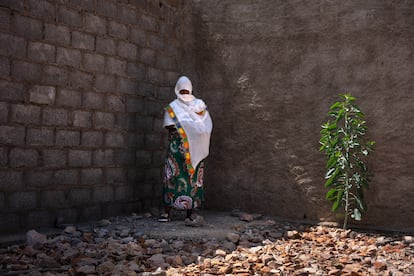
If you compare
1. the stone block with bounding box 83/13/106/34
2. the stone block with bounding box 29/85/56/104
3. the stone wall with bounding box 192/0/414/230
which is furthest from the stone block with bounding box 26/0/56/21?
the stone wall with bounding box 192/0/414/230

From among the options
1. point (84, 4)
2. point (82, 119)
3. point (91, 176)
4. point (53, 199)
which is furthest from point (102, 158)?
point (84, 4)

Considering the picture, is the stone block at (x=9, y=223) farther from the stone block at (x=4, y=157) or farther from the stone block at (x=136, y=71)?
the stone block at (x=136, y=71)

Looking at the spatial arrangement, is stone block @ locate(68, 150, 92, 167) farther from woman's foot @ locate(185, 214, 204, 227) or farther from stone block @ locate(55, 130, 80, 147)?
woman's foot @ locate(185, 214, 204, 227)

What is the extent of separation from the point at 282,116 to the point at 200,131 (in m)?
1.19

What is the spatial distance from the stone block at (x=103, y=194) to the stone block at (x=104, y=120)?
70 centimetres

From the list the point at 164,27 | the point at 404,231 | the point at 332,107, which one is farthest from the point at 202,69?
the point at 404,231

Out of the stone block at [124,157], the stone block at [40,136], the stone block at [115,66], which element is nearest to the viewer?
the stone block at [40,136]

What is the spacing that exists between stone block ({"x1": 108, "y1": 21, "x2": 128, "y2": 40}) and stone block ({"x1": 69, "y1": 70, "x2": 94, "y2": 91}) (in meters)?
0.62

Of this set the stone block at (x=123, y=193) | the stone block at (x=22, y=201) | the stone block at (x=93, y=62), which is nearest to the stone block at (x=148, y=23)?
the stone block at (x=93, y=62)

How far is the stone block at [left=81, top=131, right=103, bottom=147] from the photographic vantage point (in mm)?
5160

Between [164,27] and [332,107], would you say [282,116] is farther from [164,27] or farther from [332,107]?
[164,27]

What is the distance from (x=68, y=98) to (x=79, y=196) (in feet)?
3.49

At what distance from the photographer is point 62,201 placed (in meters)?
4.94

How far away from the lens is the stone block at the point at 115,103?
17.9ft
